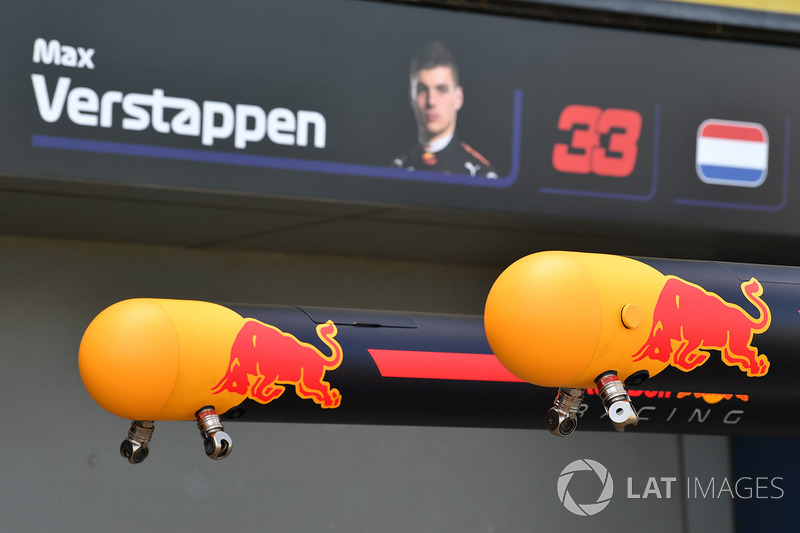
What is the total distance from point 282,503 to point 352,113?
211 cm

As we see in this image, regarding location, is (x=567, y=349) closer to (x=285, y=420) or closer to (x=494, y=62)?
(x=285, y=420)

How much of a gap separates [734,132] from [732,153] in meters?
0.10

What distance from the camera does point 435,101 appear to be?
4297 mm

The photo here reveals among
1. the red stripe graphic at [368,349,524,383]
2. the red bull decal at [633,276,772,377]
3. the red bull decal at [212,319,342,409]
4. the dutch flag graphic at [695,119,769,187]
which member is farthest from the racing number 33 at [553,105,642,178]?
the red bull decal at [633,276,772,377]

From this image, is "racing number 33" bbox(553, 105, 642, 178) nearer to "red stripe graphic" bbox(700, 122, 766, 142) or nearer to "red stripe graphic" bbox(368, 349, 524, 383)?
"red stripe graphic" bbox(700, 122, 766, 142)

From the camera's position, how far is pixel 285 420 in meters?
2.78

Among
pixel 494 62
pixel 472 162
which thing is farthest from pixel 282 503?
pixel 494 62

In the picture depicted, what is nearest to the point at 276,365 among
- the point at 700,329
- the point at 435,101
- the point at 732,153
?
the point at 700,329

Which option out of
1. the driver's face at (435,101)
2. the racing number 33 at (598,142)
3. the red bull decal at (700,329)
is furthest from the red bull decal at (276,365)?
the racing number 33 at (598,142)

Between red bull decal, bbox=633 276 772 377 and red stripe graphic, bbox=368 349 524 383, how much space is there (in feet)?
2.96

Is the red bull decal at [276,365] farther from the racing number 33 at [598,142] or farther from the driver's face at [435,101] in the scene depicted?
the racing number 33 at [598,142]

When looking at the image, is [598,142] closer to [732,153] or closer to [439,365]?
[732,153]

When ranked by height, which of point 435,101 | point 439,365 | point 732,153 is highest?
point 435,101

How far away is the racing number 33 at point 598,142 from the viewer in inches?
174
